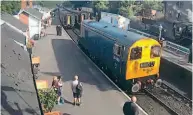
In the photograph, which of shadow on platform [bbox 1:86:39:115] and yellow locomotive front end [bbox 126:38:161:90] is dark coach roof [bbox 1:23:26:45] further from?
shadow on platform [bbox 1:86:39:115]

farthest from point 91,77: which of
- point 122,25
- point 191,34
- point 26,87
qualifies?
point 122,25

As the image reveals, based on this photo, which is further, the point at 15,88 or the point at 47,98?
the point at 47,98

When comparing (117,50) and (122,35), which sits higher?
(122,35)

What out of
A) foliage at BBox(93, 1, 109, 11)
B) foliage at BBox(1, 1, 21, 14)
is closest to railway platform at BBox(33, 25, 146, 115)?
foliage at BBox(1, 1, 21, 14)

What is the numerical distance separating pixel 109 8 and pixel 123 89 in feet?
148

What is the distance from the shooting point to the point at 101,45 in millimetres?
21719

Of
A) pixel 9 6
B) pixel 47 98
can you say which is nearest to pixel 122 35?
pixel 47 98

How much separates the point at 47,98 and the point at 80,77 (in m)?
6.88

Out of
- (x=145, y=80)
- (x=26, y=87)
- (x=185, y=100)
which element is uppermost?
(x=26, y=87)

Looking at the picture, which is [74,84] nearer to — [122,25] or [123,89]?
[123,89]

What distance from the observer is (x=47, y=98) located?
44.9 ft

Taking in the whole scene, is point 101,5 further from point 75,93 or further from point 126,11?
point 75,93

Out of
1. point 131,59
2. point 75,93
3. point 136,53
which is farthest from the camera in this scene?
point 136,53

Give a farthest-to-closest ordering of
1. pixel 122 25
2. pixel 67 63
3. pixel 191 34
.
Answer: pixel 122 25 < pixel 191 34 < pixel 67 63
